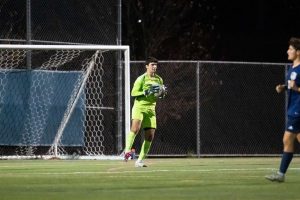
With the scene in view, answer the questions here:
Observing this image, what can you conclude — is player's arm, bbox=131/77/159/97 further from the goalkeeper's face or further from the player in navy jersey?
the player in navy jersey

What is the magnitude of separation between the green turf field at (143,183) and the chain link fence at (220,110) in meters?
8.41

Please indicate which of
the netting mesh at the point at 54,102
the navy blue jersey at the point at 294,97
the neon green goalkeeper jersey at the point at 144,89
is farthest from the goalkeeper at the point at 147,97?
the navy blue jersey at the point at 294,97

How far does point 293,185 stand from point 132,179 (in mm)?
2583

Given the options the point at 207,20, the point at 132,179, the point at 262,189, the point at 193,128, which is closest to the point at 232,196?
the point at 262,189

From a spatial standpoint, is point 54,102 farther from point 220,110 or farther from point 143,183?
point 143,183

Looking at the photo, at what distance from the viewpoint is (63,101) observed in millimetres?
25953

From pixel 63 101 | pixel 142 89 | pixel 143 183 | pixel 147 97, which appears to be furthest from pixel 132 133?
pixel 143 183

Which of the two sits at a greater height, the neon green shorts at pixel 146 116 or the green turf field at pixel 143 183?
the neon green shorts at pixel 146 116

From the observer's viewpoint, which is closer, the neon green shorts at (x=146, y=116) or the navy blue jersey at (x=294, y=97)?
the navy blue jersey at (x=294, y=97)

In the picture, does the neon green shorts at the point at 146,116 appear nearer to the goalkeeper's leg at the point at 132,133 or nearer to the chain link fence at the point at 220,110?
the goalkeeper's leg at the point at 132,133

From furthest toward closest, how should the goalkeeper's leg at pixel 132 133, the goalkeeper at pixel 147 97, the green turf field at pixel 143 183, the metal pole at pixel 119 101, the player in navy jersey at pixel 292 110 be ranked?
the metal pole at pixel 119 101 → the goalkeeper's leg at pixel 132 133 → the goalkeeper at pixel 147 97 → the player in navy jersey at pixel 292 110 → the green turf field at pixel 143 183

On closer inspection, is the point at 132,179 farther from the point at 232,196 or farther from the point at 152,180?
the point at 232,196

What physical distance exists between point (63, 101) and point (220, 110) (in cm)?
469

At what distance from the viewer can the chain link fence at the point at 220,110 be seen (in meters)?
28.0
